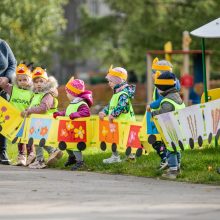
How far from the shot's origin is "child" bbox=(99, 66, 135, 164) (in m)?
14.3

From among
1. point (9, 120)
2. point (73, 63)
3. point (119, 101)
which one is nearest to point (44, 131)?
point (9, 120)

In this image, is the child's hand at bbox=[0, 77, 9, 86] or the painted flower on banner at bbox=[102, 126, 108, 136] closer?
the painted flower on banner at bbox=[102, 126, 108, 136]

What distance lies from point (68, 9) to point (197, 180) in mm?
64757

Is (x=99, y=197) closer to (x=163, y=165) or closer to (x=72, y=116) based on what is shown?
(x=163, y=165)

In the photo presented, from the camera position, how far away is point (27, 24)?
4462 cm

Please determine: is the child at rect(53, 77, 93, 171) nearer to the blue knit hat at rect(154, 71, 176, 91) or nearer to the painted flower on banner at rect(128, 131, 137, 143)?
the painted flower on banner at rect(128, 131, 137, 143)

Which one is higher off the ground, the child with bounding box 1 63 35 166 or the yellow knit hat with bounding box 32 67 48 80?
the yellow knit hat with bounding box 32 67 48 80

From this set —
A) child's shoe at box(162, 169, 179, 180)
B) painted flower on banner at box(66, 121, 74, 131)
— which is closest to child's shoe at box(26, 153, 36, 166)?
painted flower on banner at box(66, 121, 74, 131)

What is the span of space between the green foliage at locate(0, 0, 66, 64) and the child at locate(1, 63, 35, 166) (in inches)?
1051

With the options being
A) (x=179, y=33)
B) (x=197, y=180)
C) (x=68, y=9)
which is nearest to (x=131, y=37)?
(x=179, y=33)

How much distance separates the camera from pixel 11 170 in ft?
46.8

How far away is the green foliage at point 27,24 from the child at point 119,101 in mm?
27775

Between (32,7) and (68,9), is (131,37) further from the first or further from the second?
(68,9)

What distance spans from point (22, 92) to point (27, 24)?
2956cm
